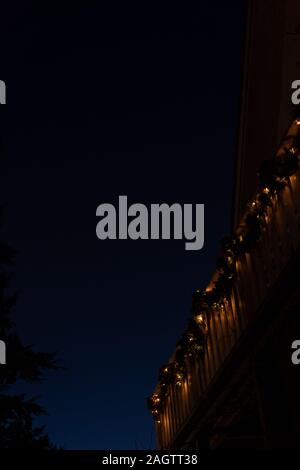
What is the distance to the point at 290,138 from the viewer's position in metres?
6.16

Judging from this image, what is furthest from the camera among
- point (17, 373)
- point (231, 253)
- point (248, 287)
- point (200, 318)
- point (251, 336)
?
point (17, 373)

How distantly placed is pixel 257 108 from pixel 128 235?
601 centimetres

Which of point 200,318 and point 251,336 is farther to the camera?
point 200,318

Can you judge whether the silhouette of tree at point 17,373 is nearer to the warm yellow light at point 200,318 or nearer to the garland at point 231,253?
the garland at point 231,253

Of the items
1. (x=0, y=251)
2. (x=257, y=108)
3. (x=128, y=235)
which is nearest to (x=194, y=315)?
(x=128, y=235)

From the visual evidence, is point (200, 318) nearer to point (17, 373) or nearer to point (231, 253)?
point (231, 253)

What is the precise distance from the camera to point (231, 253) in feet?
24.4

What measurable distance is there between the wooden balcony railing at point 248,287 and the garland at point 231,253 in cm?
3

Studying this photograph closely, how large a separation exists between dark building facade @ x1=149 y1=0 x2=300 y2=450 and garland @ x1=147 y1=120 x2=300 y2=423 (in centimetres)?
1

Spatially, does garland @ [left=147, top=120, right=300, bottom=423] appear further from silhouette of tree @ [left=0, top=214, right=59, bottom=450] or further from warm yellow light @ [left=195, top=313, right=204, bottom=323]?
silhouette of tree @ [left=0, top=214, right=59, bottom=450]

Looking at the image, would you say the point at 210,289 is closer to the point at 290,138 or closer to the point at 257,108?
the point at 290,138

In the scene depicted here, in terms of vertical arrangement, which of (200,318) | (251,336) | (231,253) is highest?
(231,253)

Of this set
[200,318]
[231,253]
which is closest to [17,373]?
[200,318]

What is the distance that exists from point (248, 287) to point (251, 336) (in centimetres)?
63
